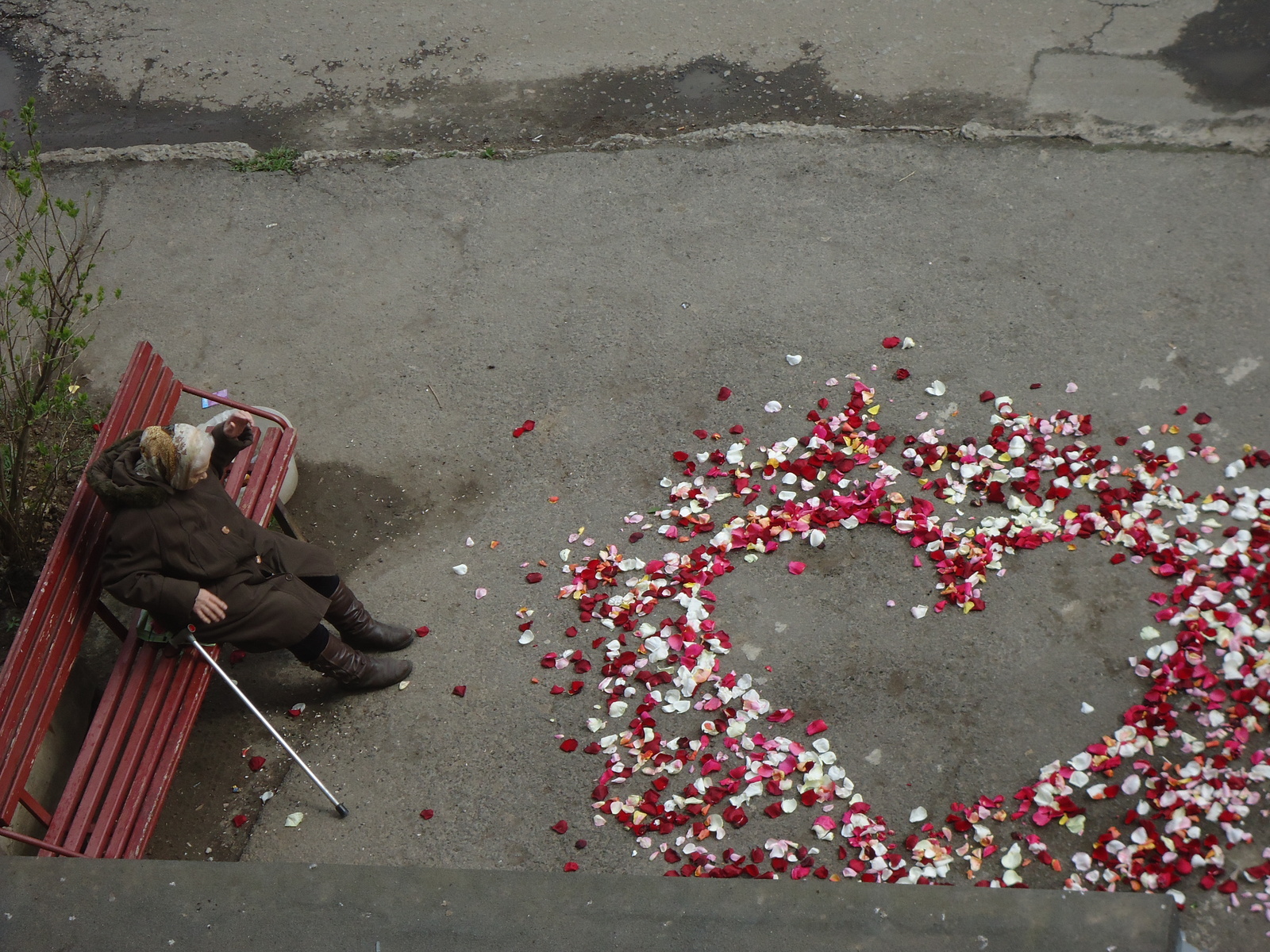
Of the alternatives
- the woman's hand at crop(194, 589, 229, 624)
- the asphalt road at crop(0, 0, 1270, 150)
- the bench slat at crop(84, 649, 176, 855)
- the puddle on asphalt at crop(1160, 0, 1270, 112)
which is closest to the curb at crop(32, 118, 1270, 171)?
the asphalt road at crop(0, 0, 1270, 150)

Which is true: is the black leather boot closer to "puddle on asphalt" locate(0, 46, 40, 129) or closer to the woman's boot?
the woman's boot

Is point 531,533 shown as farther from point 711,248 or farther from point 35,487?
point 35,487

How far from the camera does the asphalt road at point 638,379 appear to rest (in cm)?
406

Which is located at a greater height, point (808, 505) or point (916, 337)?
point (916, 337)

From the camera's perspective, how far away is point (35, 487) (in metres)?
5.28

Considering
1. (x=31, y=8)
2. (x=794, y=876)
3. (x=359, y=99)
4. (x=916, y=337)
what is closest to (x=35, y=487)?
(x=359, y=99)

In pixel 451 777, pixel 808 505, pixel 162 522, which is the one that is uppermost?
pixel 162 522

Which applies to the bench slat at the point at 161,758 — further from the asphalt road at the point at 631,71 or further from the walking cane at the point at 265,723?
the asphalt road at the point at 631,71

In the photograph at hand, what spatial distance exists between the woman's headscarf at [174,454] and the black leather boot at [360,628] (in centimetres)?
86

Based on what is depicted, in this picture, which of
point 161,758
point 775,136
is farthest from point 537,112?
point 161,758

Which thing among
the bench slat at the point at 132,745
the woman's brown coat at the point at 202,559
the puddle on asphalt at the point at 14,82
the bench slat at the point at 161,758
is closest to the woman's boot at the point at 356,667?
the woman's brown coat at the point at 202,559

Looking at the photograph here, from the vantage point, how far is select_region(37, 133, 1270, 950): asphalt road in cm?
406

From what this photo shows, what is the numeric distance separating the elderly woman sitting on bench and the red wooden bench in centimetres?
19

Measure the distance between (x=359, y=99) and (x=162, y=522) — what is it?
4.67 meters
